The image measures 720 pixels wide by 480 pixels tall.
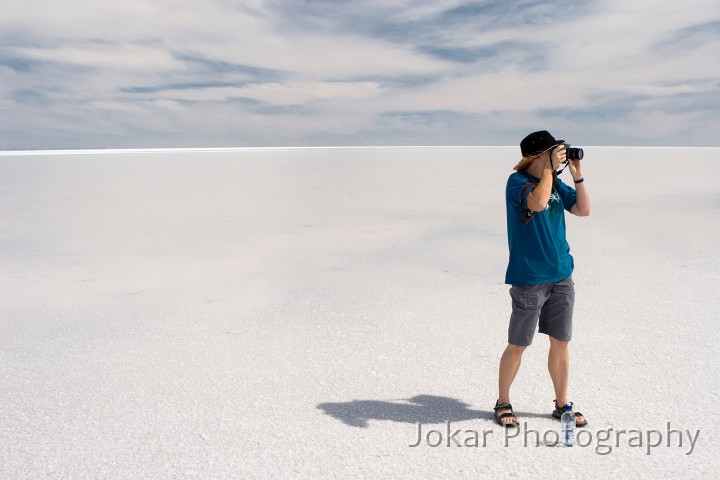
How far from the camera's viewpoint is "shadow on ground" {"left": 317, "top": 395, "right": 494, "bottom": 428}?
3383mm

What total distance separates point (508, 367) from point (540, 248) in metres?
0.69

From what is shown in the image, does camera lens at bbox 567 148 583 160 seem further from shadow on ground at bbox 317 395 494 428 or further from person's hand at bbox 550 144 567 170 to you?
shadow on ground at bbox 317 395 494 428

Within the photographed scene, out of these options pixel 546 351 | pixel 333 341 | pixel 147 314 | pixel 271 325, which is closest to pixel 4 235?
pixel 147 314

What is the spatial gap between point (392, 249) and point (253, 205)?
698 cm

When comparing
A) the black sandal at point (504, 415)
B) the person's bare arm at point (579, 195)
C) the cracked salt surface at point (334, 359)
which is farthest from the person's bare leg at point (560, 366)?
the person's bare arm at point (579, 195)

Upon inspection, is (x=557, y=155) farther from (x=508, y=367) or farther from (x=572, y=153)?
(x=508, y=367)

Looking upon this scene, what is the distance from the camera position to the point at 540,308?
317cm

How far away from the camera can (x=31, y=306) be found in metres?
5.71

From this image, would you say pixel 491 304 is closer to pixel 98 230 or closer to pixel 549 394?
pixel 549 394

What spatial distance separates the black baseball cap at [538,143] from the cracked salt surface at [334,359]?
1479mm

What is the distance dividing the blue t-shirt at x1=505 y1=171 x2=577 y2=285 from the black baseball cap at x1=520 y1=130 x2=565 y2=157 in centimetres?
13

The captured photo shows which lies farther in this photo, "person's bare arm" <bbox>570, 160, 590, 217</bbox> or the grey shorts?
"person's bare arm" <bbox>570, 160, 590, 217</bbox>

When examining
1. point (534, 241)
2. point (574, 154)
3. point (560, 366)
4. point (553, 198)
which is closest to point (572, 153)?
point (574, 154)

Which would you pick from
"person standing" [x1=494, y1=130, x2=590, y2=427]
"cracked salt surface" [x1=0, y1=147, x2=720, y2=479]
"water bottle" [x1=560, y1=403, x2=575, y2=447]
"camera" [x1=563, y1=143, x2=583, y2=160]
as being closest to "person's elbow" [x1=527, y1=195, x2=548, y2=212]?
"person standing" [x1=494, y1=130, x2=590, y2=427]
